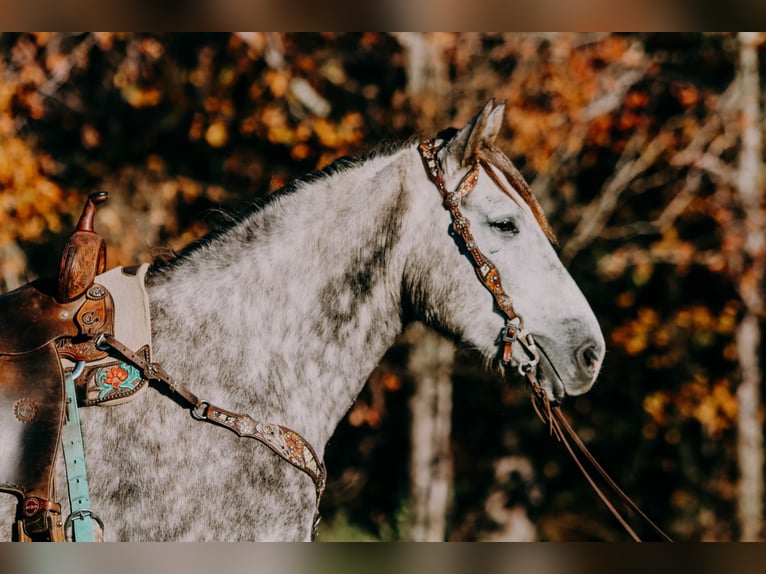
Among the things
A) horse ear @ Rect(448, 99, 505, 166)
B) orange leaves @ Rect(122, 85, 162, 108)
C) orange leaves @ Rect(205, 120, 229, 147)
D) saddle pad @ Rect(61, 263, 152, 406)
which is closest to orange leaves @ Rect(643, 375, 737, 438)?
orange leaves @ Rect(205, 120, 229, 147)

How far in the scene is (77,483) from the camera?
7.22 feet

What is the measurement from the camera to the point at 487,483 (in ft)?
25.8

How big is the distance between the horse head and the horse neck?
12 centimetres

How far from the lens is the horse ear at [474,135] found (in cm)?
252

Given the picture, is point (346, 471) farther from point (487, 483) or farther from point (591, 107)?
point (591, 107)

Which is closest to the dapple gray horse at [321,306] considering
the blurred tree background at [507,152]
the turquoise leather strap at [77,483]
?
the turquoise leather strap at [77,483]

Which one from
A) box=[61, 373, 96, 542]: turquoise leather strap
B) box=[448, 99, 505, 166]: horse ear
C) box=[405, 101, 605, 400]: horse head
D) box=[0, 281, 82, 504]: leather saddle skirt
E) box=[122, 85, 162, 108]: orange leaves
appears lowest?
box=[61, 373, 96, 542]: turquoise leather strap

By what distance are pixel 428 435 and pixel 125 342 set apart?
4.71 m

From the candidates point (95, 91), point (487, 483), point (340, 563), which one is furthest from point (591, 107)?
point (340, 563)

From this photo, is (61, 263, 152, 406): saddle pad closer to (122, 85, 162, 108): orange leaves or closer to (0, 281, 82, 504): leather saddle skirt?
(0, 281, 82, 504): leather saddle skirt

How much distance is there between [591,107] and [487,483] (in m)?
4.00

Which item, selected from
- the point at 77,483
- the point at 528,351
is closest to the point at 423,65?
the point at 528,351

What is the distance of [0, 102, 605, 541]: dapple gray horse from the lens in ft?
7.64

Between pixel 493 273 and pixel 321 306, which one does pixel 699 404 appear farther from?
pixel 321 306
